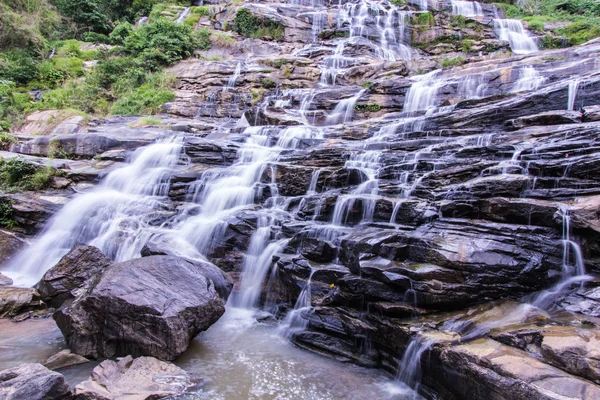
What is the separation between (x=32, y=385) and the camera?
3586mm

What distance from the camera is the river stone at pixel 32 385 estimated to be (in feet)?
11.5

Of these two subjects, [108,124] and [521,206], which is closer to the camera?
[521,206]

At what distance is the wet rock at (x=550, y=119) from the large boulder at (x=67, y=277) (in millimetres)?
10992

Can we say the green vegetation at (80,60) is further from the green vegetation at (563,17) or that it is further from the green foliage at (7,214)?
the green vegetation at (563,17)

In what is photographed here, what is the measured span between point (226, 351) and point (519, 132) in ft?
29.0

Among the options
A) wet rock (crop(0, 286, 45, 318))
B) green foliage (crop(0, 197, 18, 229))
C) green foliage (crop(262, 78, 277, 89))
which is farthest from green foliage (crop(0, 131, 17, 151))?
green foliage (crop(262, 78, 277, 89))

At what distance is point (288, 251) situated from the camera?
7.05 metres

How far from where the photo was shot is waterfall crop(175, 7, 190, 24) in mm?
26969

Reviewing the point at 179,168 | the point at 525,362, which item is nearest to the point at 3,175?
the point at 179,168

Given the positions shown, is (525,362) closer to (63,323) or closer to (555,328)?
(555,328)

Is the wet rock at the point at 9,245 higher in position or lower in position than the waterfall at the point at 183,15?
lower

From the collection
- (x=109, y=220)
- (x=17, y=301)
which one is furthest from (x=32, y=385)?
(x=109, y=220)

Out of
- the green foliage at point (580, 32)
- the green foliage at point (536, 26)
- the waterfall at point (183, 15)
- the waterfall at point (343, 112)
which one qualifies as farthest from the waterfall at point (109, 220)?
the green foliage at point (536, 26)

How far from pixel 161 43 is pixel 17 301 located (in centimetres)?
2070
